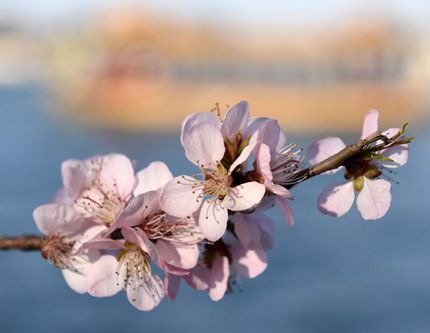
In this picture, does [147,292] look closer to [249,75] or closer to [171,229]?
[171,229]

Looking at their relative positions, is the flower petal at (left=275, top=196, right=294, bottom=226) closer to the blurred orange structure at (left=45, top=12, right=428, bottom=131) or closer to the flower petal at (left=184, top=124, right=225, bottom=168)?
the flower petal at (left=184, top=124, right=225, bottom=168)

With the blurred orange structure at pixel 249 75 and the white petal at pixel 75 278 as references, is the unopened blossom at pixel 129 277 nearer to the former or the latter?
the white petal at pixel 75 278

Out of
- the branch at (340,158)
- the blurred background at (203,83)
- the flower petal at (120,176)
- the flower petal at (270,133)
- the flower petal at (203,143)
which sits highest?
the blurred background at (203,83)

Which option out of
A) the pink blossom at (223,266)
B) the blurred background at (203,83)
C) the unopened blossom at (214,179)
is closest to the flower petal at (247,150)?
the unopened blossom at (214,179)

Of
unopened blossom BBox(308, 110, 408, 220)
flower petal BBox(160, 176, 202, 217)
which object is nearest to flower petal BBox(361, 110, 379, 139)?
unopened blossom BBox(308, 110, 408, 220)

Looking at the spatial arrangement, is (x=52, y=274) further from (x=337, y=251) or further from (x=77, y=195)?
(x=77, y=195)

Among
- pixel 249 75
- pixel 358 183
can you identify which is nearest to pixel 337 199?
pixel 358 183
